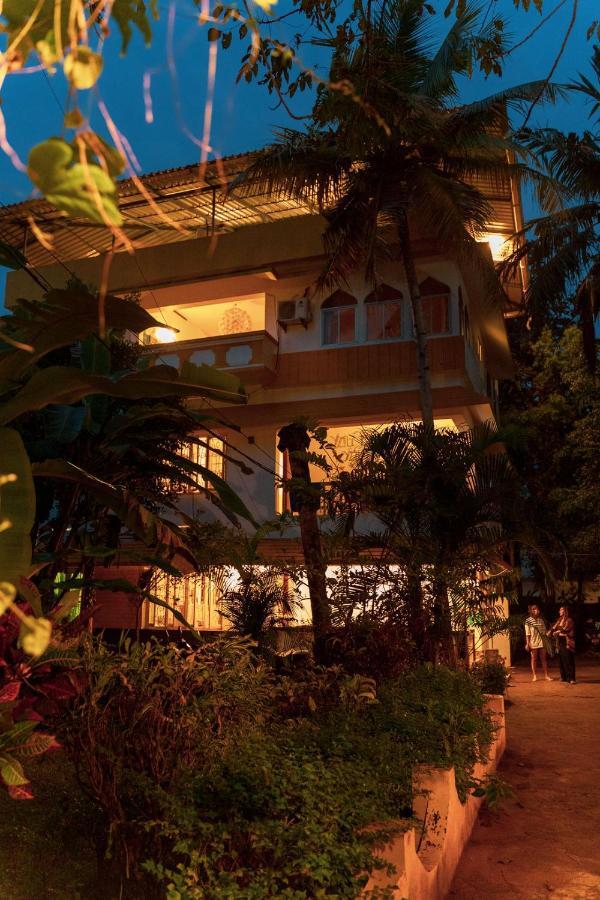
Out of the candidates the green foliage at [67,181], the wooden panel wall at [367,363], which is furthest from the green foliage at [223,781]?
the wooden panel wall at [367,363]

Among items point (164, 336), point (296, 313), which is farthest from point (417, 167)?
point (164, 336)

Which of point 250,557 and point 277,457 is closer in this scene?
point 250,557

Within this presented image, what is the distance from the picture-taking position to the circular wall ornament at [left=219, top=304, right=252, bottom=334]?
1956cm

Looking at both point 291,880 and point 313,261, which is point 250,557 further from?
point 313,261

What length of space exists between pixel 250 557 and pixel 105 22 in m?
7.83

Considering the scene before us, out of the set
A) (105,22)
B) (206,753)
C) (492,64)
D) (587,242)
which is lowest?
(206,753)

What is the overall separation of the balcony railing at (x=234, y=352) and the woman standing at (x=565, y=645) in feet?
28.8

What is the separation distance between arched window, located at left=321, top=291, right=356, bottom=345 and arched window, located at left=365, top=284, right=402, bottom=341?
16.4 inches

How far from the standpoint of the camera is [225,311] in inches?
781

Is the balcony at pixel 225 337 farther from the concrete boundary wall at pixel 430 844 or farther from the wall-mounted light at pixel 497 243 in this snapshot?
the concrete boundary wall at pixel 430 844

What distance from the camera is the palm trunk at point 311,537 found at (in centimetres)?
906

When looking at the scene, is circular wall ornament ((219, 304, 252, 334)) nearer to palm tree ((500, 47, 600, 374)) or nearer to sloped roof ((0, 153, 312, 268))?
sloped roof ((0, 153, 312, 268))

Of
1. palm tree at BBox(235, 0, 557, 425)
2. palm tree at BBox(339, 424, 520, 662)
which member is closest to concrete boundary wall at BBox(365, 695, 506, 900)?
palm tree at BBox(339, 424, 520, 662)

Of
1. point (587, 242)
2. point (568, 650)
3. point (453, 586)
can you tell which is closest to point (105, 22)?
point (453, 586)
